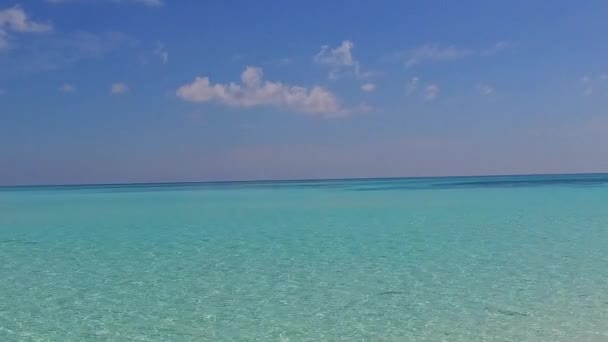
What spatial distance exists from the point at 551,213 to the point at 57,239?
54.3 ft

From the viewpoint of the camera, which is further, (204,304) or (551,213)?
(551,213)

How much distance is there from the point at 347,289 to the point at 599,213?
50.3 feet

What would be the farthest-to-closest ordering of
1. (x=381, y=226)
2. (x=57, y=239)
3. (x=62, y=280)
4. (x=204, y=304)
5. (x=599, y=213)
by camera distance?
(x=599, y=213)
(x=381, y=226)
(x=57, y=239)
(x=62, y=280)
(x=204, y=304)

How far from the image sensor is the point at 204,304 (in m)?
7.70

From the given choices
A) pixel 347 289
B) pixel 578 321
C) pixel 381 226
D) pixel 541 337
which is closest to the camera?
pixel 541 337

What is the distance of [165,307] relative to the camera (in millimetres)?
7617

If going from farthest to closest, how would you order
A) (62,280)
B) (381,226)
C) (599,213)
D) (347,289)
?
(599,213) < (381,226) < (62,280) < (347,289)

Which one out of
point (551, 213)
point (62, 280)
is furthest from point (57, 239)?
point (551, 213)

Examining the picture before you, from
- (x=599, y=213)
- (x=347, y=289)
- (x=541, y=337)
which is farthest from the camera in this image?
(x=599, y=213)

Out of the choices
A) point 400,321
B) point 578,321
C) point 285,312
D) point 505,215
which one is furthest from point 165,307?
point 505,215

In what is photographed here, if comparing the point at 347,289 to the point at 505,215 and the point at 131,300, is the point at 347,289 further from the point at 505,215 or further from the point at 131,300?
the point at 505,215

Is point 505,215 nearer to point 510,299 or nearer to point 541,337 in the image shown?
point 510,299

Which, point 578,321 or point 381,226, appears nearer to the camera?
point 578,321

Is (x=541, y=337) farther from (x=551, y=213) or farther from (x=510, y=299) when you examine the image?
(x=551, y=213)
